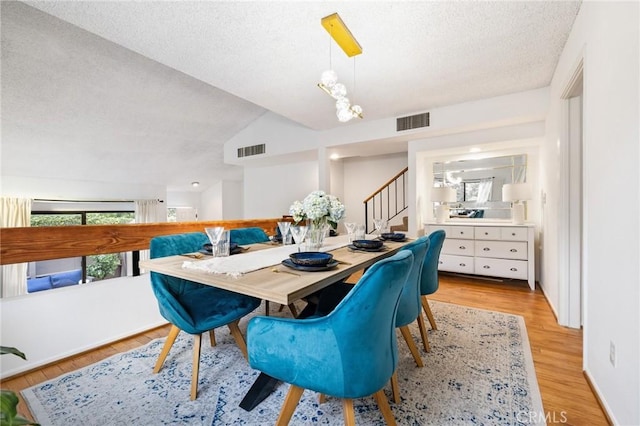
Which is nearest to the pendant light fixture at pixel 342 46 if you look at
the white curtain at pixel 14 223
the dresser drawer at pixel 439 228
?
the dresser drawer at pixel 439 228

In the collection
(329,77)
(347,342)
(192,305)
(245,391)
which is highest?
(329,77)

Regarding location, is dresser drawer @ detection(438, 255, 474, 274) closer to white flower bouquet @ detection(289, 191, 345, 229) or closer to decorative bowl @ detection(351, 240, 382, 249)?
decorative bowl @ detection(351, 240, 382, 249)

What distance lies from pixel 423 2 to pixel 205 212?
7.86 m

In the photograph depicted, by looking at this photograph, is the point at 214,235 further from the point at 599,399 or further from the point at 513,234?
the point at 513,234

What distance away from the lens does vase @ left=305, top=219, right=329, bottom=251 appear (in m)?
1.86

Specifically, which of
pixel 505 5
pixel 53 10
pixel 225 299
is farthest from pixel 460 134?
pixel 53 10

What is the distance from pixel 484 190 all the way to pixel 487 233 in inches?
30.7

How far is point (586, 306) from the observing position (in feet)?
5.52

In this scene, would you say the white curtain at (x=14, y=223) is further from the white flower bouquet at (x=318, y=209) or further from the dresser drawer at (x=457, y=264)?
the dresser drawer at (x=457, y=264)

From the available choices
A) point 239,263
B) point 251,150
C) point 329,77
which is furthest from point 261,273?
point 251,150

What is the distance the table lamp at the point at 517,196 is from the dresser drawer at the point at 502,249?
338 millimetres

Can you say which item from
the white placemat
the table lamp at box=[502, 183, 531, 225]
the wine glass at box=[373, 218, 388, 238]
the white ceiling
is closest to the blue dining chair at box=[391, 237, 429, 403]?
the white placemat

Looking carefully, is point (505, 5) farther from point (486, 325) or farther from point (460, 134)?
point (486, 325)

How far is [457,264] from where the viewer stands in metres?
3.82
